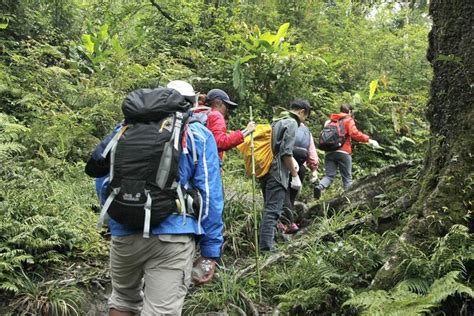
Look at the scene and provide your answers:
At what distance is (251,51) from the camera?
40.3 ft

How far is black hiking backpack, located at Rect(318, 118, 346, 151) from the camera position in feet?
28.6

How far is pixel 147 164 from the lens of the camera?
9.87ft

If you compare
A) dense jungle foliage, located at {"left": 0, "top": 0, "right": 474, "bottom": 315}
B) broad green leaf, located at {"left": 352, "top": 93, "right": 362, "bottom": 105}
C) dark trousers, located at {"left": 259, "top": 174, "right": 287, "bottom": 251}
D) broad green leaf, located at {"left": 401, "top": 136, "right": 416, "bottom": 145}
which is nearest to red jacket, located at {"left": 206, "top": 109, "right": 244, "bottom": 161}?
dark trousers, located at {"left": 259, "top": 174, "right": 287, "bottom": 251}

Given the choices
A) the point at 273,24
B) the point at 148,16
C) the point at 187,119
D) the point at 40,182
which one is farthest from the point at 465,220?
the point at 148,16

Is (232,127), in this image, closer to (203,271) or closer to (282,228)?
(282,228)

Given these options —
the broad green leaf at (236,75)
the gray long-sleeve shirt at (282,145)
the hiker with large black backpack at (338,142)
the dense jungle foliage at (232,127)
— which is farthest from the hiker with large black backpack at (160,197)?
the broad green leaf at (236,75)

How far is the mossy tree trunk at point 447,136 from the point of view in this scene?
3725 millimetres

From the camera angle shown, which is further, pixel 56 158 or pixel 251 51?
pixel 251 51

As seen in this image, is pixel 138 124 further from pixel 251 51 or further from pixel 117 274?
pixel 251 51

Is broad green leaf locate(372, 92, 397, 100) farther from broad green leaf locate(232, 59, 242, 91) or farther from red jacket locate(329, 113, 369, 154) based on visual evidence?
broad green leaf locate(232, 59, 242, 91)

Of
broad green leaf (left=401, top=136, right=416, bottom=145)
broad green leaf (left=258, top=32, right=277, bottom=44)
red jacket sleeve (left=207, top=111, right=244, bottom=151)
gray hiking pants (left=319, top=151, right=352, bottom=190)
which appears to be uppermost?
broad green leaf (left=258, top=32, right=277, bottom=44)

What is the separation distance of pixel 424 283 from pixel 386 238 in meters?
1.06

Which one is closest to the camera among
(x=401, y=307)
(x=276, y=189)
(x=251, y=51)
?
(x=401, y=307)

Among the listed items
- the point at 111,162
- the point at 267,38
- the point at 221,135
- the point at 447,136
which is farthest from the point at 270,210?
the point at 267,38
